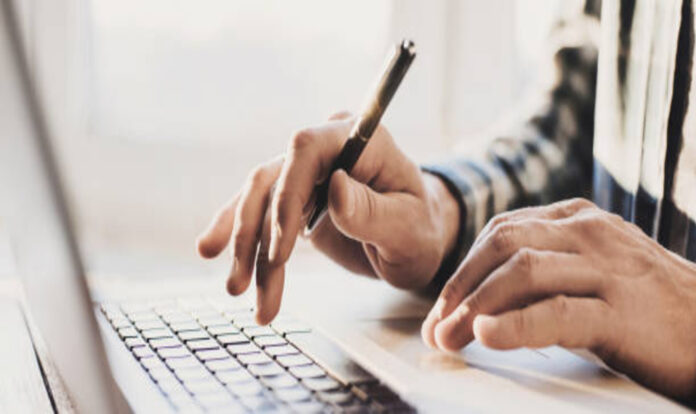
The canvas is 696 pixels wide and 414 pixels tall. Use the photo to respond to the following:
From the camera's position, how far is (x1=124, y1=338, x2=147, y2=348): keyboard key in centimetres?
Result: 46

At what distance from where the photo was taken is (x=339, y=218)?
0.57 meters

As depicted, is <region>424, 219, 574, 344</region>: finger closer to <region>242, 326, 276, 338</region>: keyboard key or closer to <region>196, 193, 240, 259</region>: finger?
<region>242, 326, 276, 338</region>: keyboard key

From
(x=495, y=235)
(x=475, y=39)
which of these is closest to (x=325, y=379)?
(x=495, y=235)

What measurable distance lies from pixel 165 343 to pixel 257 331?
0.06 m

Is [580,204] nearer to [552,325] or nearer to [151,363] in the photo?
[552,325]

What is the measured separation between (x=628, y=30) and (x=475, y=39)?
1.08 m

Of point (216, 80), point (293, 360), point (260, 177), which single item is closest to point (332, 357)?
point (293, 360)

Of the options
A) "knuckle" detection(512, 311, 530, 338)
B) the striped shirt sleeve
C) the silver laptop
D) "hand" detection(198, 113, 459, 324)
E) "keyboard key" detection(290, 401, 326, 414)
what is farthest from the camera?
the striped shirt sleeve

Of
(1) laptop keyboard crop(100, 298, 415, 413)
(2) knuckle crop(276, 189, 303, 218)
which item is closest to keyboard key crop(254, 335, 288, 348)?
(1) laptop keyboard crop(100, 298, 415, 413)

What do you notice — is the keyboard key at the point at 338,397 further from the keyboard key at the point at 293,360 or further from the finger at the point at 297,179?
the finger at the point at 297,179

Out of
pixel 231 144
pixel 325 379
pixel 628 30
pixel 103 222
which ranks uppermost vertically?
pixel 628 30

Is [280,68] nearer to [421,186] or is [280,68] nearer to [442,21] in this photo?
[442,21]

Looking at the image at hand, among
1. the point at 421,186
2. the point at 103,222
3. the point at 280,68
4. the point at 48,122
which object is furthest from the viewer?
the point at 280,68

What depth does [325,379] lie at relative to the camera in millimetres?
388
